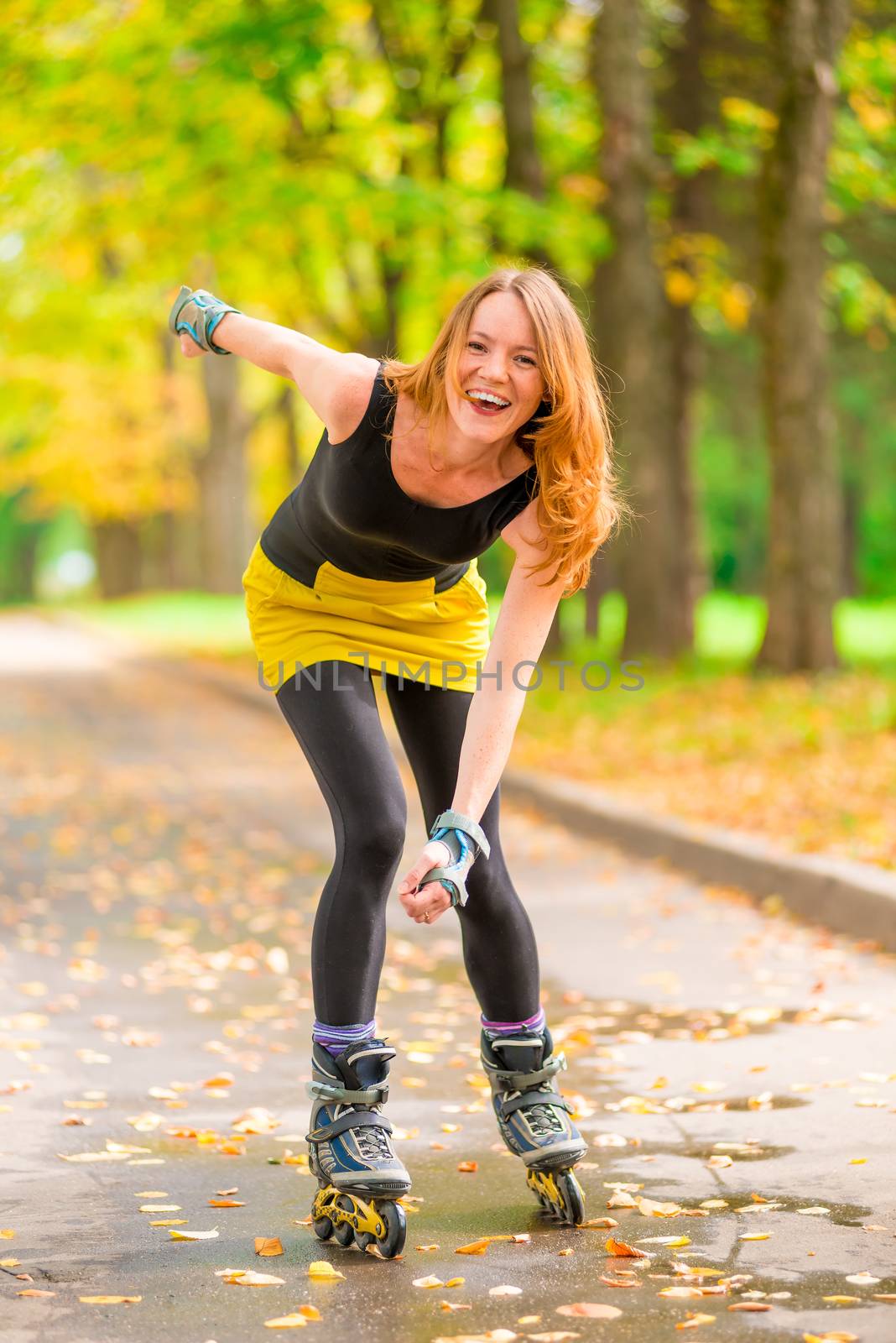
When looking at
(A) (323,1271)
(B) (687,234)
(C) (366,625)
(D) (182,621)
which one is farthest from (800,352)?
(D) (182,621)

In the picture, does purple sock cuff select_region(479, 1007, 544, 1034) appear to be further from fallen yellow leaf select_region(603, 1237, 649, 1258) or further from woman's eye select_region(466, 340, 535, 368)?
woman's eye select_region(466, 340, 535, 368)

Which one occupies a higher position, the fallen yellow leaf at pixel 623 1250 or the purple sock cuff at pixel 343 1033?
the purple sock cuff at pixel 343 1033

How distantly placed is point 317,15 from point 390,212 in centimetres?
198

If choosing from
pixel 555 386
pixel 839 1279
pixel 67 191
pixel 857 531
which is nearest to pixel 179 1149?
pixel 839 1279

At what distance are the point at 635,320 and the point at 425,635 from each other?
528 inches

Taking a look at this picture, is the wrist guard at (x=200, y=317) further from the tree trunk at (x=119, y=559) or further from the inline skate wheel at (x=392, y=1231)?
the tree trunk at (x=119, y=559)

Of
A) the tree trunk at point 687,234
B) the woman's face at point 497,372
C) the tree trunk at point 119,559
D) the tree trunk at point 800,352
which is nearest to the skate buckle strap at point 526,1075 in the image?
the woman's face at point 497,372

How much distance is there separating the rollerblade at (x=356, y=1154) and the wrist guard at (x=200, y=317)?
1.59 meters

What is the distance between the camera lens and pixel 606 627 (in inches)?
1221

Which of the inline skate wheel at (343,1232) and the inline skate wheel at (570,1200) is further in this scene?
the inline skate wheel at (570,1200)

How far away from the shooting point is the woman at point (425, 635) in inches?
143

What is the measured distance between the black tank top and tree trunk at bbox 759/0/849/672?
11344mm

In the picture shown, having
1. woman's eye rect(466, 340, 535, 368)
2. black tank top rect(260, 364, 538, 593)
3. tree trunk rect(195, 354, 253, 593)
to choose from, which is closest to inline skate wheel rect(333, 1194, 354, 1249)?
black tank top rect(260, 364, 538, 593)

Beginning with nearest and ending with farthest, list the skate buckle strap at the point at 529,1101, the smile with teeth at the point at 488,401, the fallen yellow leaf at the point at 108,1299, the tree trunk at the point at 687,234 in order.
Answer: the fallen yellow leaf at the point at 108,1299
the smile with teeth at the point at 488,401
the skate buckle strap at the point at 529,1101
the tree trunk at the point at 687,234
